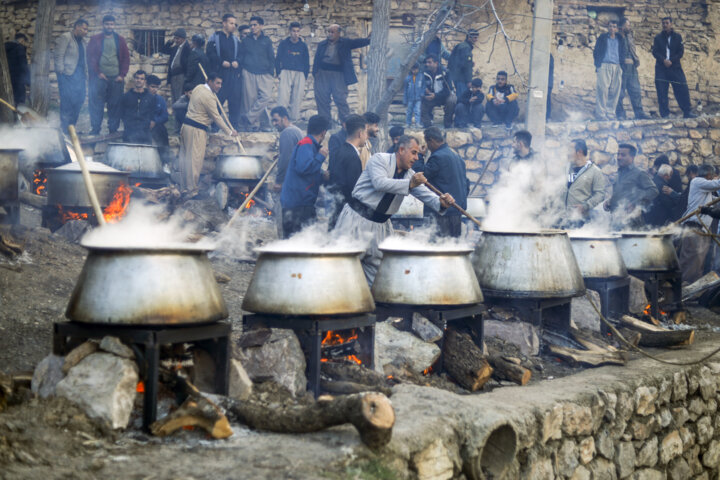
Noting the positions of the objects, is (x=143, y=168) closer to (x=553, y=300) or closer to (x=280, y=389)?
(x=553, y=300)

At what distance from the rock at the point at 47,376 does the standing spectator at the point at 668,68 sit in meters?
13.9

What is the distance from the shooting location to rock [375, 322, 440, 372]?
5.34 meters

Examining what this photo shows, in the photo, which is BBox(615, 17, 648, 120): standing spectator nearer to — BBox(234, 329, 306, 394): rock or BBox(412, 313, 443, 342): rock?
BBox(412, 313, 443, 342): rock

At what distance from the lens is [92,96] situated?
13289 millimetres

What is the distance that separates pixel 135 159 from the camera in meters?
10.5

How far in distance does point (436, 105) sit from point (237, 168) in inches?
176

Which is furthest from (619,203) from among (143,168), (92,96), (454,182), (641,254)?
(92,96)

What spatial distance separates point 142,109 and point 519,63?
26.7 ft

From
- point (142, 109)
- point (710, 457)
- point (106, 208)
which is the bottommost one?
point (710, 457)

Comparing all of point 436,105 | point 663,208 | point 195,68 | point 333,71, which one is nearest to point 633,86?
point 436,105

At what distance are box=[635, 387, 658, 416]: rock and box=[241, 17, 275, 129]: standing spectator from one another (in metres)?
9.42

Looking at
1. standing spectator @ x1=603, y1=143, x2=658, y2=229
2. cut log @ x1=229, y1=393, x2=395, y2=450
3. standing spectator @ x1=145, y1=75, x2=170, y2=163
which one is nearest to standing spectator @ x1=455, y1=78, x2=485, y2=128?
standing spectator @ x1=603, y1=143, x2=658, y2=229

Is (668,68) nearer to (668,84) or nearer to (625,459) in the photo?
(668,84)

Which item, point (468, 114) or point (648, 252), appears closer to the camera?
point (648, 252)
